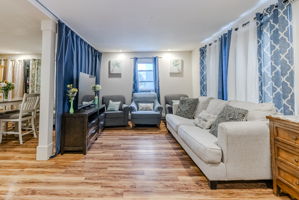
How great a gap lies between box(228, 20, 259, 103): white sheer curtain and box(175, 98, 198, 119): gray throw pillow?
76 cm

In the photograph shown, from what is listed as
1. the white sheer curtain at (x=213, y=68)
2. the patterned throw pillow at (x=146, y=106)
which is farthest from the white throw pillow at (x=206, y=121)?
the patterned throw pillow at (x=146, y=106)

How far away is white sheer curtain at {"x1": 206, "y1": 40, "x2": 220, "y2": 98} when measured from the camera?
385cm

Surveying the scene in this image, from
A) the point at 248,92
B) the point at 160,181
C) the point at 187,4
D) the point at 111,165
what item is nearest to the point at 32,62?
the point at 111,165

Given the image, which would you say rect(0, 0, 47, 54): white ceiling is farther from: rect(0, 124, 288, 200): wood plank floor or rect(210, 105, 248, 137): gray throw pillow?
rect(210, 105, 248, 137): gray throw pillow

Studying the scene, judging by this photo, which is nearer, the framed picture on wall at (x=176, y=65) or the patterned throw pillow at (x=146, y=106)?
the patterned throw pillow at (x=146, y=106)

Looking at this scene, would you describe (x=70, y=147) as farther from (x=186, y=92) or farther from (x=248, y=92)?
(x=186, y=92)

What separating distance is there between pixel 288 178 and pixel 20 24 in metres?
4.53

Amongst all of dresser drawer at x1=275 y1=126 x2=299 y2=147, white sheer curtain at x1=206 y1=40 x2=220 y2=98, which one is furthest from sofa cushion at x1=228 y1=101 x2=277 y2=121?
white sheer curtain at x1=206 y1=40 x2=220 y2=98

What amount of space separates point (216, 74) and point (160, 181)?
3019 mm

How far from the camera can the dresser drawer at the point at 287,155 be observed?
1.38m

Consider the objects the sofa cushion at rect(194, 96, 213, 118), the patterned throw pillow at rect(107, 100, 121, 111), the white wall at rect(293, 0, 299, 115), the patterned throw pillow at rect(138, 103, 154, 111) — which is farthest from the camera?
the patterned throw pillow at rect(138, 103, 154, 111)

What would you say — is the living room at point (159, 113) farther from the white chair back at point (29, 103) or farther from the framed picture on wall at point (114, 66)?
the framed picture on wall at point (114, 66)

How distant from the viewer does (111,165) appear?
2318 millimetres

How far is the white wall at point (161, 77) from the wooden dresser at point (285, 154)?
3897mm
